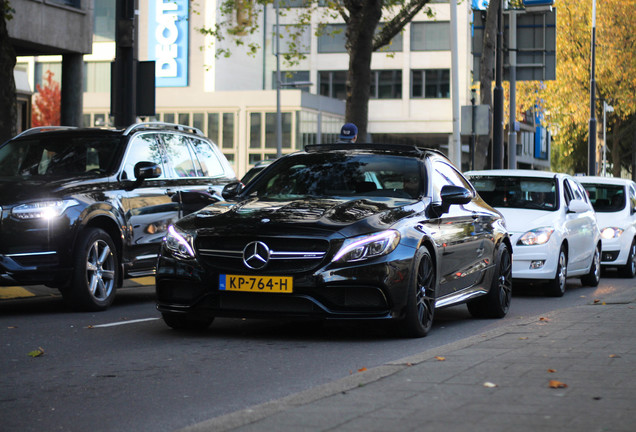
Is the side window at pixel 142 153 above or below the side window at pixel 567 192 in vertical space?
above

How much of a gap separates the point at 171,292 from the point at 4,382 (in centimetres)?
219

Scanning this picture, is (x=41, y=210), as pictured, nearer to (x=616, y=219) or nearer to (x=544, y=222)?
(x=544, y=222)

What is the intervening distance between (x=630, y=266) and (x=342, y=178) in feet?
36.7

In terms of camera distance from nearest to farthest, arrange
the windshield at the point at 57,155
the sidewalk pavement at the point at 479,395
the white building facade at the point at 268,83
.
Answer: the sidewalk pavement at the point at 479,395 < the windshield at the point at 57,155 < the white building facade at the point at 268,83

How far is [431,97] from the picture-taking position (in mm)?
74938

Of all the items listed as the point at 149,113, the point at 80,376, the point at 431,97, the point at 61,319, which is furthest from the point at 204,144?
the point at 431,97

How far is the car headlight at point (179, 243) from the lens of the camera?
8711mm

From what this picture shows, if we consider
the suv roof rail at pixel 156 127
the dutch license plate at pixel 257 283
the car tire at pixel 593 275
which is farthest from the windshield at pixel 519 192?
the dutch license plate at pixel 257 283

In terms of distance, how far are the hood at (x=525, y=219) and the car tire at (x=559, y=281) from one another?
18.4 inches

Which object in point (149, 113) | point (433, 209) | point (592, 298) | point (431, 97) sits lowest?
point (592, 298)

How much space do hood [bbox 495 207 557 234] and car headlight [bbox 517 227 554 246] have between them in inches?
2.7

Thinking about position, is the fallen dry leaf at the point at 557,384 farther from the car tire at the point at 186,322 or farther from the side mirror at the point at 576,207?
the side mirror at the point at 576,207

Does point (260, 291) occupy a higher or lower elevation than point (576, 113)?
lower

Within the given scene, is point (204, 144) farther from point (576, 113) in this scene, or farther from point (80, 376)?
point (576, 113)
